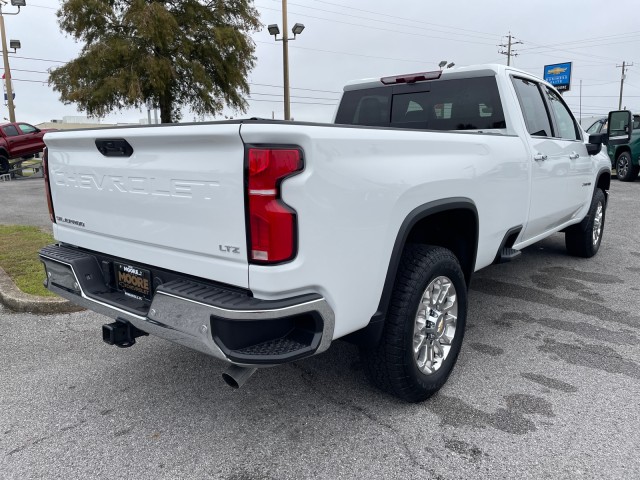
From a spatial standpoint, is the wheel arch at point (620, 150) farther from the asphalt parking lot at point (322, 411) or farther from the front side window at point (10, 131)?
the front side window at point (10, 131)

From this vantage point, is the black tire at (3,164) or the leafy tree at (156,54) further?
the black tire at (3,164)

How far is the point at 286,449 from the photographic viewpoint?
253 cm

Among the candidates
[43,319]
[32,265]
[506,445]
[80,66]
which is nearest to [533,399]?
[506,445]

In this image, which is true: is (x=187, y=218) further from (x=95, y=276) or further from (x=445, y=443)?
(x=445, y=443)

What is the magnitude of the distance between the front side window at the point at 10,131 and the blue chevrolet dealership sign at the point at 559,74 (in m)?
34.7

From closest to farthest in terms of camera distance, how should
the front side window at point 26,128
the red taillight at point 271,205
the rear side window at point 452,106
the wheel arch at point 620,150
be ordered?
the red taillight at point 271,205, the rear side window at point 452,106, the wheel arch at point 620,150, the front side window at point 26,128

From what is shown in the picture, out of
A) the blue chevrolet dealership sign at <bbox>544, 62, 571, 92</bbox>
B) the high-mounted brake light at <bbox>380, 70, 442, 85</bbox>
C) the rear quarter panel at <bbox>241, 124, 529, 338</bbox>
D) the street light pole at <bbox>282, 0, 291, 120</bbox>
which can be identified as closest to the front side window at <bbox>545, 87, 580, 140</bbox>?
the high-mounted brake light at <bbox>380, 70, 442, 85</bbox>

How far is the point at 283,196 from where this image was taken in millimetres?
2043

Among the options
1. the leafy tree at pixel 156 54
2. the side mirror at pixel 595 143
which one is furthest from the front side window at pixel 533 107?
the leafy tree at pixel 156 54

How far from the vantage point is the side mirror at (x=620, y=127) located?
5.92 m

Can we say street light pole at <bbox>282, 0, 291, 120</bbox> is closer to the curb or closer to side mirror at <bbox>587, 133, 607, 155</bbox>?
side mirror at <bbox>587, 133, 607, 155</bbox>

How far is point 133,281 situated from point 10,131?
20553 millimetres

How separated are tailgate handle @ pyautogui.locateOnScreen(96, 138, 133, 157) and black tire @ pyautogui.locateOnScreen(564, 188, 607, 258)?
5031 millimetres

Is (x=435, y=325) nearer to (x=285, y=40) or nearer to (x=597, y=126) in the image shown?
(x=597, y=126)
